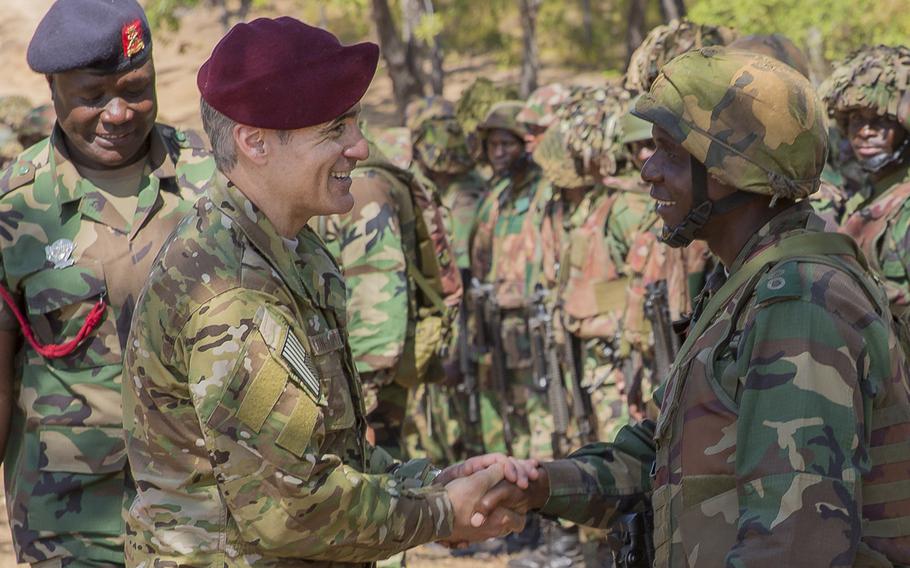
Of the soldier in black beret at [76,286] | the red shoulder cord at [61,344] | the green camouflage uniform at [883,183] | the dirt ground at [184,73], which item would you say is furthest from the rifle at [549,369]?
the dirt ground at [184,73]

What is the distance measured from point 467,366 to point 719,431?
7.28m

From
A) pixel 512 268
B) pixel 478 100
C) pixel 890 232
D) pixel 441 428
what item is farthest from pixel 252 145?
pixel 478 100

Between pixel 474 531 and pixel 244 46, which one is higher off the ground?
pixel 244 46

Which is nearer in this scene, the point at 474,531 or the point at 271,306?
the point at 271,306

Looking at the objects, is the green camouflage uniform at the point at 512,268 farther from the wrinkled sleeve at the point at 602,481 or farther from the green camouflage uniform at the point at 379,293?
the wrinkled sleeve at the point at 602,481

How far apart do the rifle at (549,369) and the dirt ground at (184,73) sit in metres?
19.8

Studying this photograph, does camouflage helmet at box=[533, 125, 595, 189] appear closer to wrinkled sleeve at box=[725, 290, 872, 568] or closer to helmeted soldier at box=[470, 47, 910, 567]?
helmeted soldier at box=[470, 47, 910, 567]

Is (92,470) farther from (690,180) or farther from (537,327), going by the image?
(537,327)

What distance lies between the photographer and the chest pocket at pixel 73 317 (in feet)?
14.2

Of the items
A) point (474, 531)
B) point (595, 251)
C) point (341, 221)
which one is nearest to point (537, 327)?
point (595, 251)

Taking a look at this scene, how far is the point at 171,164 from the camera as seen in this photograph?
460cm

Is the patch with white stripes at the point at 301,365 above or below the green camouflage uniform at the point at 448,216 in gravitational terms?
above

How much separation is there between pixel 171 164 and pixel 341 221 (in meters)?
2.09

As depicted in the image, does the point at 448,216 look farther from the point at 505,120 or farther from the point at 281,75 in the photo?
the point at 281,75
